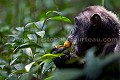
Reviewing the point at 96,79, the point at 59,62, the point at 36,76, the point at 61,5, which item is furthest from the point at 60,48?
the point at 61,5

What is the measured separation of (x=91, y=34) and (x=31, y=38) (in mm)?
640

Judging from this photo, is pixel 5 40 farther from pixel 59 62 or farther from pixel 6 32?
pixel 59 62

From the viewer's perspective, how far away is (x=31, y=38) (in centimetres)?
353

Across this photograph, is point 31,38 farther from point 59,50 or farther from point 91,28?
point 91,28

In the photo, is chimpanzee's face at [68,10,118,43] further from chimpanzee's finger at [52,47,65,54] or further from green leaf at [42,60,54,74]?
green leaf at [42,60,54,74]

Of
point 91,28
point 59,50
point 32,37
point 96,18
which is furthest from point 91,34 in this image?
point 32,37

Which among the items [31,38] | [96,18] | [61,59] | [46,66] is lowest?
[46,66]

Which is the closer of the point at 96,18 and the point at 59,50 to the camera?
the point at 59,50

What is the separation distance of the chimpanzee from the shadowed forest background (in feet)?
0.46

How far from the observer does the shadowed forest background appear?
325cm

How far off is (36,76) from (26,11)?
287 cm

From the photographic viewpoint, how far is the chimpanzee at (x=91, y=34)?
11.3 ft

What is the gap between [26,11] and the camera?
6070 millimetres

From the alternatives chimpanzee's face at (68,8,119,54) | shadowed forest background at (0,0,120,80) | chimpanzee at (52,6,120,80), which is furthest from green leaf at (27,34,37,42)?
chimpanzee's face at (68,8,119,54)
